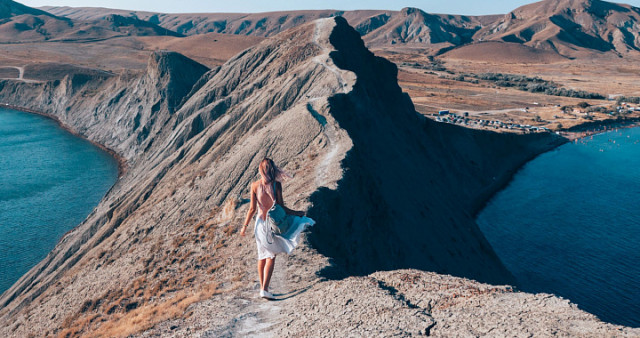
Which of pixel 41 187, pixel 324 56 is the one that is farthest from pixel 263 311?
pixel 41 187

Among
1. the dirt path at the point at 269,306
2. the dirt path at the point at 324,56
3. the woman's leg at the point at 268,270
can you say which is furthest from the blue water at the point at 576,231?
the woman's leg at the point at 268,270

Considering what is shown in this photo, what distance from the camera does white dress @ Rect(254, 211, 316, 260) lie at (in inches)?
466

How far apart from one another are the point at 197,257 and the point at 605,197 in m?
59.8

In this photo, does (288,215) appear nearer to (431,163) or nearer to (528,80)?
(431,163)

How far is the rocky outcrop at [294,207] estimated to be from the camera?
46.4ft

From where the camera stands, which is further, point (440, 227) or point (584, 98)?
point (584, 98)

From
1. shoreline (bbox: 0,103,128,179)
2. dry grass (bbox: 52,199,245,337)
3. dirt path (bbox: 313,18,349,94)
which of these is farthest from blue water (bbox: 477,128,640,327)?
shoreline (bbox: 0,103,128,179)

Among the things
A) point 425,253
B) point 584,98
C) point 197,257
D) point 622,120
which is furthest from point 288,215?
point 584,98

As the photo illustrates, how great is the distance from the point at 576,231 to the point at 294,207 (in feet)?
138

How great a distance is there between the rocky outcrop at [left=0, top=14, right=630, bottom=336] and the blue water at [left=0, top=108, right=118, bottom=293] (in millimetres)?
6240

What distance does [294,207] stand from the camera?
20016 millimetres

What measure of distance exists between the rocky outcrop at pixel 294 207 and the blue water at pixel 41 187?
6.24 meters

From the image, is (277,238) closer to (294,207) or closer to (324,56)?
(294,207)

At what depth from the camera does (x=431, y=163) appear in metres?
47.3
